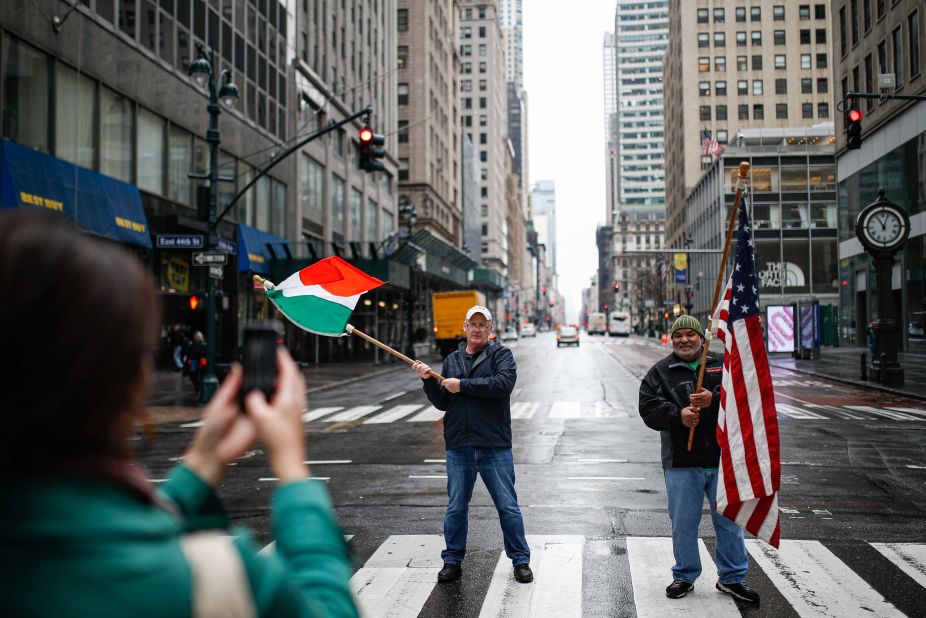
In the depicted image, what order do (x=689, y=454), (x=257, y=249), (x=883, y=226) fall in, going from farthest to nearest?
(x=257, y=249) → (x=883, y=226) → (x=689, y=454)

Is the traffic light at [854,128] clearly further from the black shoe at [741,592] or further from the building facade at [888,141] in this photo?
the building facade at [888,141]

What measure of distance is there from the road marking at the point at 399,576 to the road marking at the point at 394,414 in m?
9.84

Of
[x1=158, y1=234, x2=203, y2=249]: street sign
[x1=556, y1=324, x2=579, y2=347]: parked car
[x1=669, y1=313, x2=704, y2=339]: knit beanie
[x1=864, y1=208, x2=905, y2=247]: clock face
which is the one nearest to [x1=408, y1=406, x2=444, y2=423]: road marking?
[x1=158, y1=234, x2=203, y2=249]: street sign

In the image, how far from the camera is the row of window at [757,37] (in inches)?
3629

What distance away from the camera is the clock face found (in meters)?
24.0

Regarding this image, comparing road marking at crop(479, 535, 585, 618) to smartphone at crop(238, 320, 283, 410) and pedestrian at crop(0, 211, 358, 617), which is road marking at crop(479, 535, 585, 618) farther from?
pedestrian at crop(0, 211, 358, 617)

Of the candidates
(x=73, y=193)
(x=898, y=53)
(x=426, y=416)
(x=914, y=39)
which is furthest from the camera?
(x=898, y=53)

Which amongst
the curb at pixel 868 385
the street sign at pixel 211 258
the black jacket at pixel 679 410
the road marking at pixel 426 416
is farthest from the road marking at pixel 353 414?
the curb at pixel 868 385

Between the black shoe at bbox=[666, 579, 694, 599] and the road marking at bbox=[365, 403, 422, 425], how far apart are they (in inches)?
462

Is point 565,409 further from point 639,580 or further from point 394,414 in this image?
point 639,580

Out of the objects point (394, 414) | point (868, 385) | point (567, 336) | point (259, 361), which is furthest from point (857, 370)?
point (567, 336)

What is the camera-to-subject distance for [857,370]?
96.3 feet

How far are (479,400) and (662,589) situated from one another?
6.83 feet

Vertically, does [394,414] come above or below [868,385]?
below
